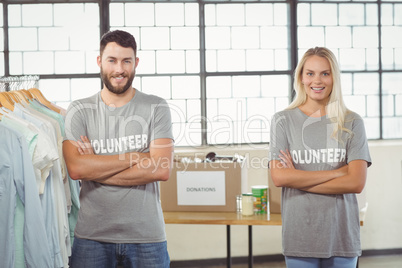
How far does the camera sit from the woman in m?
2.22

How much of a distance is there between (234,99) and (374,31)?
1.59 m

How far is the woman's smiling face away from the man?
27.3 inches

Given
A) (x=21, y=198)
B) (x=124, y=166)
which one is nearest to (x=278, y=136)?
(x=124, y=166)

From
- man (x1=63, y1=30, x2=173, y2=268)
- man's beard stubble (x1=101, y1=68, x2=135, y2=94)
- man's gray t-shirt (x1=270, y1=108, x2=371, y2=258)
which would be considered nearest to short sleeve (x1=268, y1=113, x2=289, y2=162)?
man's gray t-shirt (x1=270, y1=108, x2=371, y2=258)

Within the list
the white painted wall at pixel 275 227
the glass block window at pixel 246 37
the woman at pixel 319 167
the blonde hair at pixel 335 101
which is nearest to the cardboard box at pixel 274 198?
the woman at pixel 319 167

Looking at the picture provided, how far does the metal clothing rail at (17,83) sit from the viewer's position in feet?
10.2

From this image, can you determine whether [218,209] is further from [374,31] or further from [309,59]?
[374,31]

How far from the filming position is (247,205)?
315cm

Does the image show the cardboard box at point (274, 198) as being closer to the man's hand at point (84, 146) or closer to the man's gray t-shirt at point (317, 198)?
the man's gray t-shirt at point (317, 198)

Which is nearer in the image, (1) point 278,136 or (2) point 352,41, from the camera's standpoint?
(1) point 278,136

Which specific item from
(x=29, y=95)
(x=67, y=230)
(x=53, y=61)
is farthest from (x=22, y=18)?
(x=67, y=230)

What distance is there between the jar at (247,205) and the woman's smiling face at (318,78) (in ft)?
3.31

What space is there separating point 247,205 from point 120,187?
116cm

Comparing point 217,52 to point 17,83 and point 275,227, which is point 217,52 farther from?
point 17,83
